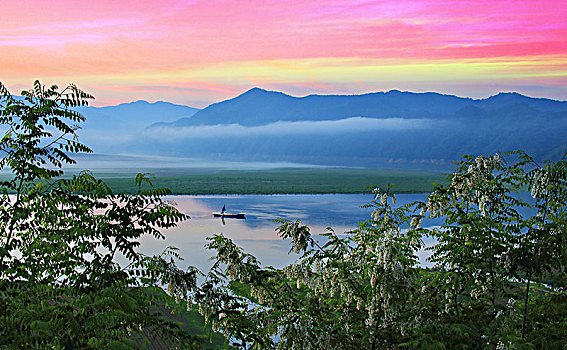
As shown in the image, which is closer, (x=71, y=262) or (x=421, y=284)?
(x=71, y=262)

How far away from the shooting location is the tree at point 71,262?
5.74m

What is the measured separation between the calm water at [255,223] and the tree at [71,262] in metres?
19.2

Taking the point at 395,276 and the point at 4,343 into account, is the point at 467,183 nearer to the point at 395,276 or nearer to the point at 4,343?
the point at 395,276

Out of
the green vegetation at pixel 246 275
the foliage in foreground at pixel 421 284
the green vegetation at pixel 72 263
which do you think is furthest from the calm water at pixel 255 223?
the green vegetation at pixel 72 263

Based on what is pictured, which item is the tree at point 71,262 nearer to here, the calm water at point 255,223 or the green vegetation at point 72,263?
the green vegetation at point 72,263

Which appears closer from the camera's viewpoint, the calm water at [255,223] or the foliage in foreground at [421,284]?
the foliage in foreground at [421,284]

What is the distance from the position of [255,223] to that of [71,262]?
136ft

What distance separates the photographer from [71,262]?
6242 mm

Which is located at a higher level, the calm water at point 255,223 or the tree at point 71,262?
the tree at point 71,262

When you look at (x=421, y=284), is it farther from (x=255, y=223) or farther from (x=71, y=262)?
(x=255, y=223)

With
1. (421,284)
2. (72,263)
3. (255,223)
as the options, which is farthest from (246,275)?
(255,223)

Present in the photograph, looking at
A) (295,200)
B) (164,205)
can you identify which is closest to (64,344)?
(164,205)

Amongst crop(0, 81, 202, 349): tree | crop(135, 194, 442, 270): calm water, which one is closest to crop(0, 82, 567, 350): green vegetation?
crop(0, 81, 202, 349): tree

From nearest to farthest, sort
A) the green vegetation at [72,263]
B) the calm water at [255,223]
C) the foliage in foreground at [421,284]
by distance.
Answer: the green vegetation at [72,263] < the foliage in foreground at [421,284] < the calm water at [255,223]
